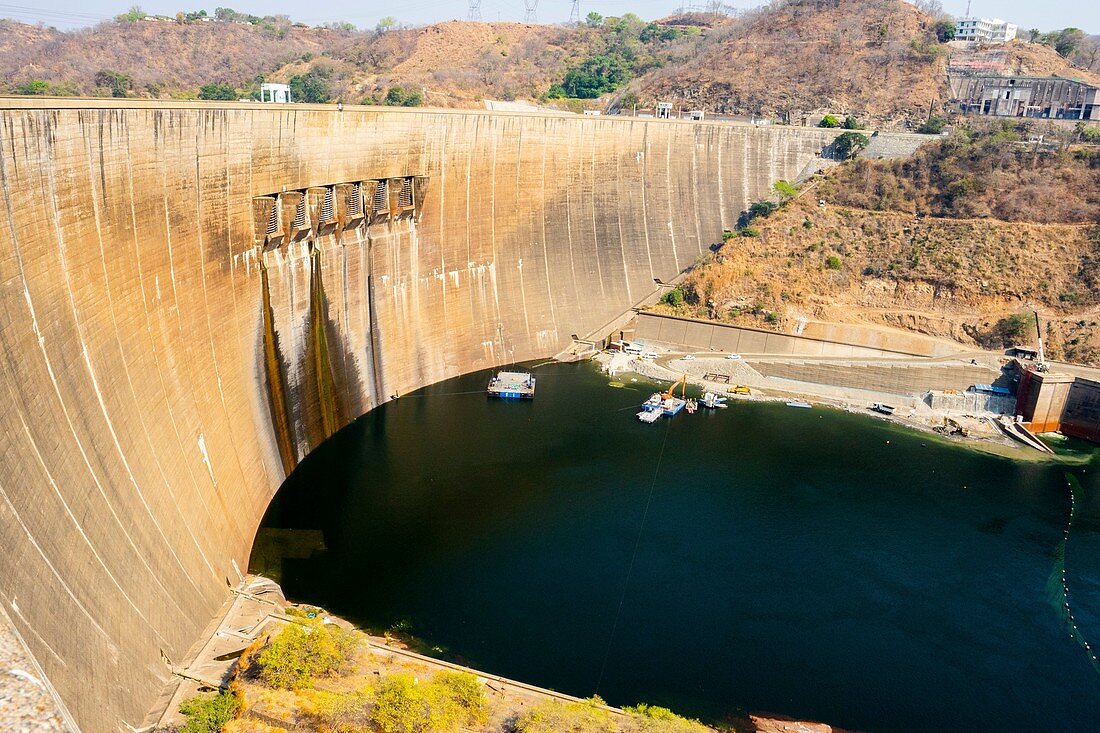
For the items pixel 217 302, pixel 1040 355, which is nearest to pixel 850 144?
pixel 1040 355

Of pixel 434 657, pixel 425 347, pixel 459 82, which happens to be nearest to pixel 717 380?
pixel 425 347

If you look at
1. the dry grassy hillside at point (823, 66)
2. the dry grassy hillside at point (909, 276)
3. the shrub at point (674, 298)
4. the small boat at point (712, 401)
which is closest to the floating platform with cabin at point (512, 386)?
the small boat at point (712, 401)

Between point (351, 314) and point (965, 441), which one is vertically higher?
point (351, 314)

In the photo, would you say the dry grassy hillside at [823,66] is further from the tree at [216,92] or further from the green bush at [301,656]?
the green bush at [301,656]

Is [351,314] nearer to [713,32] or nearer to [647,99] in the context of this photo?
[647,99]

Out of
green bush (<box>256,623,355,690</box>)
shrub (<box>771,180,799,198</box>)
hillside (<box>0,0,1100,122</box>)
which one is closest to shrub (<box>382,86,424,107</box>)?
hillside (<box>0,0,1100,122</box>)

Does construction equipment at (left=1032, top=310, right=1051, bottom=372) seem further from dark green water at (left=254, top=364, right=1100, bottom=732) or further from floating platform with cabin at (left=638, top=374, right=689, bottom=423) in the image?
floating platform with cabin at (left=638, top=374, right=689, bottom=423)
